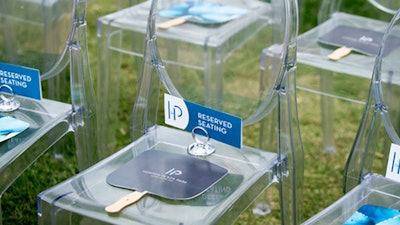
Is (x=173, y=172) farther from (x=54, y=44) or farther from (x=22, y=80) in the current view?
(x=54, y=44)

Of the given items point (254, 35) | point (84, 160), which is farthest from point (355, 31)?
point (84, 160)

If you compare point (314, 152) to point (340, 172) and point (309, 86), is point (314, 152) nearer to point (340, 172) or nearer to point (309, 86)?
point (340, 172)

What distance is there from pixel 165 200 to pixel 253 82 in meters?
0.59

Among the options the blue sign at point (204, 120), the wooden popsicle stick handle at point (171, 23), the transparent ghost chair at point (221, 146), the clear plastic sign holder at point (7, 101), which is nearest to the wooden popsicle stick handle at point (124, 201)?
the transparent ghost chair at point (221, 146)

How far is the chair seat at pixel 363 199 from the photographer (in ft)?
6.28

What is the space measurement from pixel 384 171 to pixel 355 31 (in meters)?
0.78

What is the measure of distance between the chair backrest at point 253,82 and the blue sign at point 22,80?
0.95ft

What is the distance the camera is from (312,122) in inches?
140

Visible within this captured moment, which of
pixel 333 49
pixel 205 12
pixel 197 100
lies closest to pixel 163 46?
pixel 197 100

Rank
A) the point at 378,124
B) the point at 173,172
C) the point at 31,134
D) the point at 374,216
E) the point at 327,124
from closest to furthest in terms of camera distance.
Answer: the point at 374,216
the point at 173,172
the point at 378,124
the point at 31,134
the point at 327,124

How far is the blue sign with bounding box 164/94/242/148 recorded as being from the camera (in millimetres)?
2004

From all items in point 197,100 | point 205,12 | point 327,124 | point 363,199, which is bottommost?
Result: point 327,124

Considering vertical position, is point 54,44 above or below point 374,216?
above

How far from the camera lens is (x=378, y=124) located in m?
2.10
